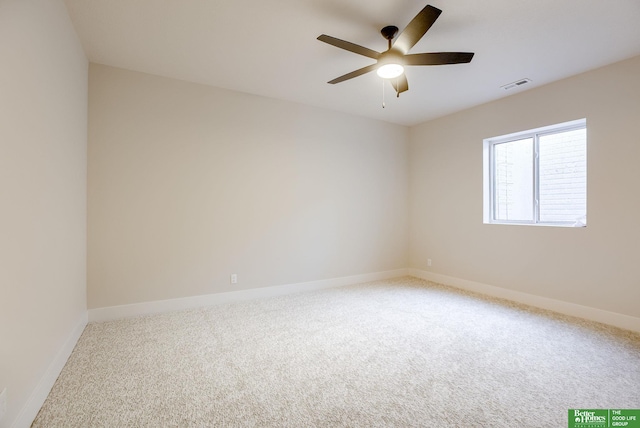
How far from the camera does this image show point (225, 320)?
303cm

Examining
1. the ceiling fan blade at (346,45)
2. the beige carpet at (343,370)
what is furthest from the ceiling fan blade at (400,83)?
the beige carpet at (343,370)

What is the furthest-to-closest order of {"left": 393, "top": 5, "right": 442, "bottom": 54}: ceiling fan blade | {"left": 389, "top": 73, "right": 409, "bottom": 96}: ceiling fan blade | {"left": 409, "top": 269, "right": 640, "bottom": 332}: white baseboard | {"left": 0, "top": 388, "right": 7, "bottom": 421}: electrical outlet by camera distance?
{"left": 409, "top": 269, "right": 640, "bottom": 332}: white baseboard
{"left": 389, "top": 73, "right": 409, "bottom": 96}: ceiling fan blade
{"left": 393, "top": 5, "right": 442, "bottom": 54}: ceiling fan blade
{"left": 0, "top": 388, "right": 7, "bottom": 421}: electrical outlet

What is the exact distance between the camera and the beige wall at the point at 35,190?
138cm

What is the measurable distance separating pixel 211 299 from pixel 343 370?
2.09m

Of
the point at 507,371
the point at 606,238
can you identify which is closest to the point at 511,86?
the point at 606,238

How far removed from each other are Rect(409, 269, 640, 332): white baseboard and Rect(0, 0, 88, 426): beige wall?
4.64 meters

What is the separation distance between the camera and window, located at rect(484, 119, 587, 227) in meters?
3.36

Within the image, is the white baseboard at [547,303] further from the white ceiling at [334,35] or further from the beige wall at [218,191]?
the white ceiling at [334,35]

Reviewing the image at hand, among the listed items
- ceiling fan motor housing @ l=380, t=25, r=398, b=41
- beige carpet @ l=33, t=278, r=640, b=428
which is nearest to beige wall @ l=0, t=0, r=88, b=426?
beige carpet @ l=33, t=278, r=640, b=428

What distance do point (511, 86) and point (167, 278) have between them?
469 centimetres

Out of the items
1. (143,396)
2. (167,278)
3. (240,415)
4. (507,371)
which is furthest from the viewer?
(167,278)

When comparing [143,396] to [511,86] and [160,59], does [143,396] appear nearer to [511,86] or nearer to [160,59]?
[160,59]

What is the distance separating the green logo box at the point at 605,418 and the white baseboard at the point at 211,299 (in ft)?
9.94

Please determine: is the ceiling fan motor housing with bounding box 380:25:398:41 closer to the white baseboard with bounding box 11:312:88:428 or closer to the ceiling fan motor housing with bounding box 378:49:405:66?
the ceiling fan motor housing with bounding box 378:49:405:66
